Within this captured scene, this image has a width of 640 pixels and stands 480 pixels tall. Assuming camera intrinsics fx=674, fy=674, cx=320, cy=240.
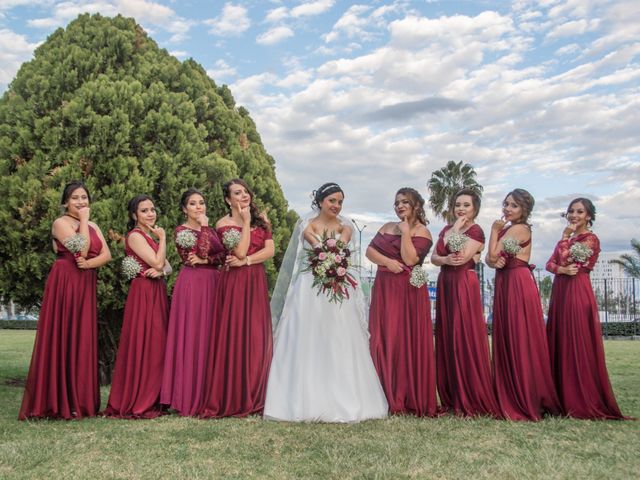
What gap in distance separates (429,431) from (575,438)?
141cm

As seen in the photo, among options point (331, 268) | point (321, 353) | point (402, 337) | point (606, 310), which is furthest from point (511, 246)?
point (606, 310)

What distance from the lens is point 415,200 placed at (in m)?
7.95

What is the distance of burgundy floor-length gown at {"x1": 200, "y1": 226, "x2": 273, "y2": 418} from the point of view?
7.68 metres

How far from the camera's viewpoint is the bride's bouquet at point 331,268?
24.8 ft

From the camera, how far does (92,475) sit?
5297 millimetres

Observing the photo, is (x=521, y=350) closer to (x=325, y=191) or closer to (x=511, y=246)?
(x=511, y=246)

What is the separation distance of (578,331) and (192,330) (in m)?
4.53

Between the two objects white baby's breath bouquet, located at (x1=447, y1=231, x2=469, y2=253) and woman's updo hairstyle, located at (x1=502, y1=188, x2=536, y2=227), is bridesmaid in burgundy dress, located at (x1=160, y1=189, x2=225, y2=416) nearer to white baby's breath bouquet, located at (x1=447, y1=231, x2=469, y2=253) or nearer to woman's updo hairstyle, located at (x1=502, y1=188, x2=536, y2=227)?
white baby's breath bouquet, located at (x1=447, y1=231, x2=469, y2=253)

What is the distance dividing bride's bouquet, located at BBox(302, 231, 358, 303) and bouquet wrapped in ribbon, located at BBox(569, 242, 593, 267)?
8.45ft

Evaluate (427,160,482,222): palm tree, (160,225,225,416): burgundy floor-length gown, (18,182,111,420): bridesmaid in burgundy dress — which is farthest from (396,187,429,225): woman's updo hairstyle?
(427,160,482,222): palm tree

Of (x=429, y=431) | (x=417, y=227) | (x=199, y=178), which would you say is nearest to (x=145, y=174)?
(x=199, y=178)

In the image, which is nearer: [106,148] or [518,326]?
[518,326]

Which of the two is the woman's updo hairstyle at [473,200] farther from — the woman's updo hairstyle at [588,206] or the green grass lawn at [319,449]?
the green grass lawn at [319,449]

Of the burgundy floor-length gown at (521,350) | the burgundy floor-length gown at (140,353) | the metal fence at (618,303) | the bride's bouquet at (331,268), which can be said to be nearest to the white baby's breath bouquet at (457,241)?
the burgundy floor-length gown at (521,350)
